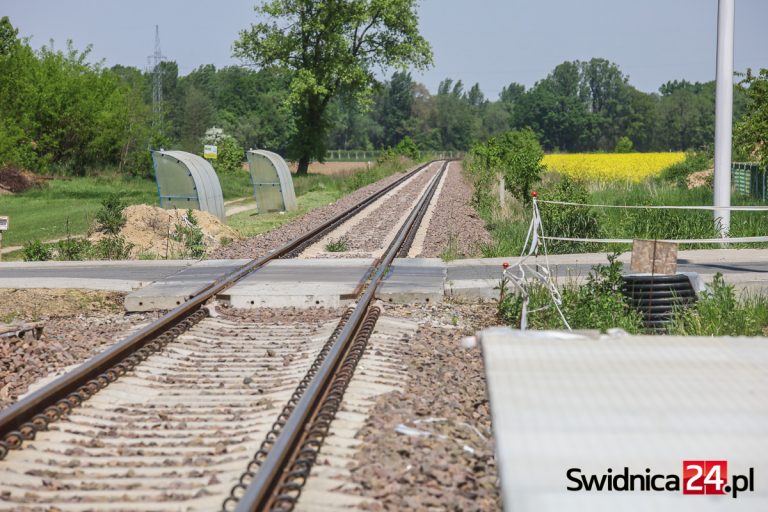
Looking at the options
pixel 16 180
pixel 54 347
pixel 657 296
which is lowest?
pixel 54 347

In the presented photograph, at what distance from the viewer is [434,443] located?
19.3 feet

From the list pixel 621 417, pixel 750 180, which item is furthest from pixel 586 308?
pixel 750 180

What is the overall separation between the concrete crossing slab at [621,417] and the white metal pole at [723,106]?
474 inches

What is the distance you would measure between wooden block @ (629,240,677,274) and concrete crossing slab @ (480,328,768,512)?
5291 millimetres

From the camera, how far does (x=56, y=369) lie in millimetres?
8219

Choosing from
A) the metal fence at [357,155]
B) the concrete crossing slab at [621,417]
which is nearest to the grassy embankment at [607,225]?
the concrete crossing slab at [621,417]

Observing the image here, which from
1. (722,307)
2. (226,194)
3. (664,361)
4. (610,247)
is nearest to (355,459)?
(664,361)

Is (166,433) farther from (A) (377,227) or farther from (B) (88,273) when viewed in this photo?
(A) (377,227)

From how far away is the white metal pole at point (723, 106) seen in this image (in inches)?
655

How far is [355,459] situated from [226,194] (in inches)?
1499

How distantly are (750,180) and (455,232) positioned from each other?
9794 millimetres

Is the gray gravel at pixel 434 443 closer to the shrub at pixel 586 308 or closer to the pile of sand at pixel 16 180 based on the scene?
the shrub at pixel 586 308

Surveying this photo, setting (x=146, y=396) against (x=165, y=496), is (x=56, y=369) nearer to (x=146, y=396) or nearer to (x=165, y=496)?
(x=146, y=396)

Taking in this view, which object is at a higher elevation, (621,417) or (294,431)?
(621,417)
